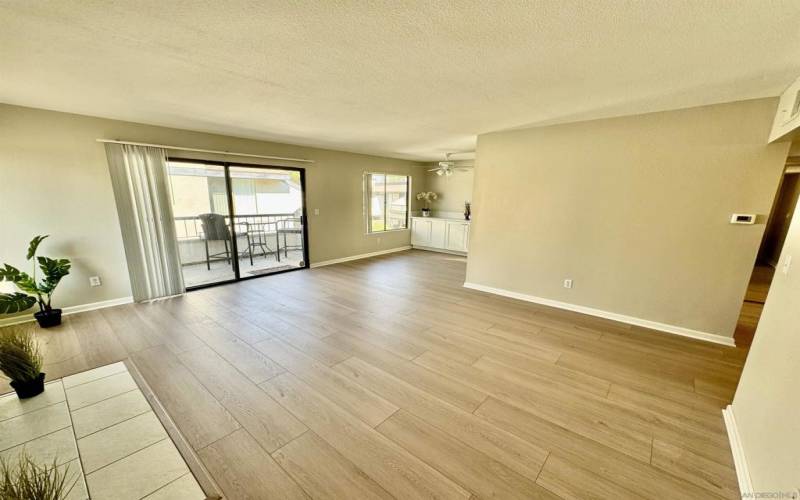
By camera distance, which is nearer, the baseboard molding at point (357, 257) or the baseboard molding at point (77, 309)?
the baseboard molding at point (77, 309)

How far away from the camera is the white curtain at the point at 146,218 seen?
3.59 m

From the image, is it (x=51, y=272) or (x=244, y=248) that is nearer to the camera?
(x=51, y=272)

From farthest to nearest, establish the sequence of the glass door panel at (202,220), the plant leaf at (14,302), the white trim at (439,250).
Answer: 1. the white trim at (439,250)
2. the glass door panel at (202,220)
3. the plant leaf at (14,302)

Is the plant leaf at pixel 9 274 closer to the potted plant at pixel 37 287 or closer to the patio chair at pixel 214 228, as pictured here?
the potted plant at pixel 37 287

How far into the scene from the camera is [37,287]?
10.1 feet

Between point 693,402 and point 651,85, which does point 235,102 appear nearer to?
point 651,85

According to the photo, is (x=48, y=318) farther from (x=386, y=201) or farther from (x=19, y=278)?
(x=386, y=201)

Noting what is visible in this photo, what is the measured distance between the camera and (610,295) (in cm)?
346

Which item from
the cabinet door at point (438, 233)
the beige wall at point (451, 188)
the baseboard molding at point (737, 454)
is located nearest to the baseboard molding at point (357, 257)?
the cabinet door at point (438, 233)

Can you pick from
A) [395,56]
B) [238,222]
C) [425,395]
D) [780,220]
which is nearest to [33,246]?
[238,222]

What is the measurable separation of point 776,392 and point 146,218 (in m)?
5.83

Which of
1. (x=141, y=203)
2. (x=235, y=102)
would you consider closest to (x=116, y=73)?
(x=235, y=102)

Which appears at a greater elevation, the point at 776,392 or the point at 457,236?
the point at 776,392

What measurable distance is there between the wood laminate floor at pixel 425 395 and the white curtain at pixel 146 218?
387 mm
